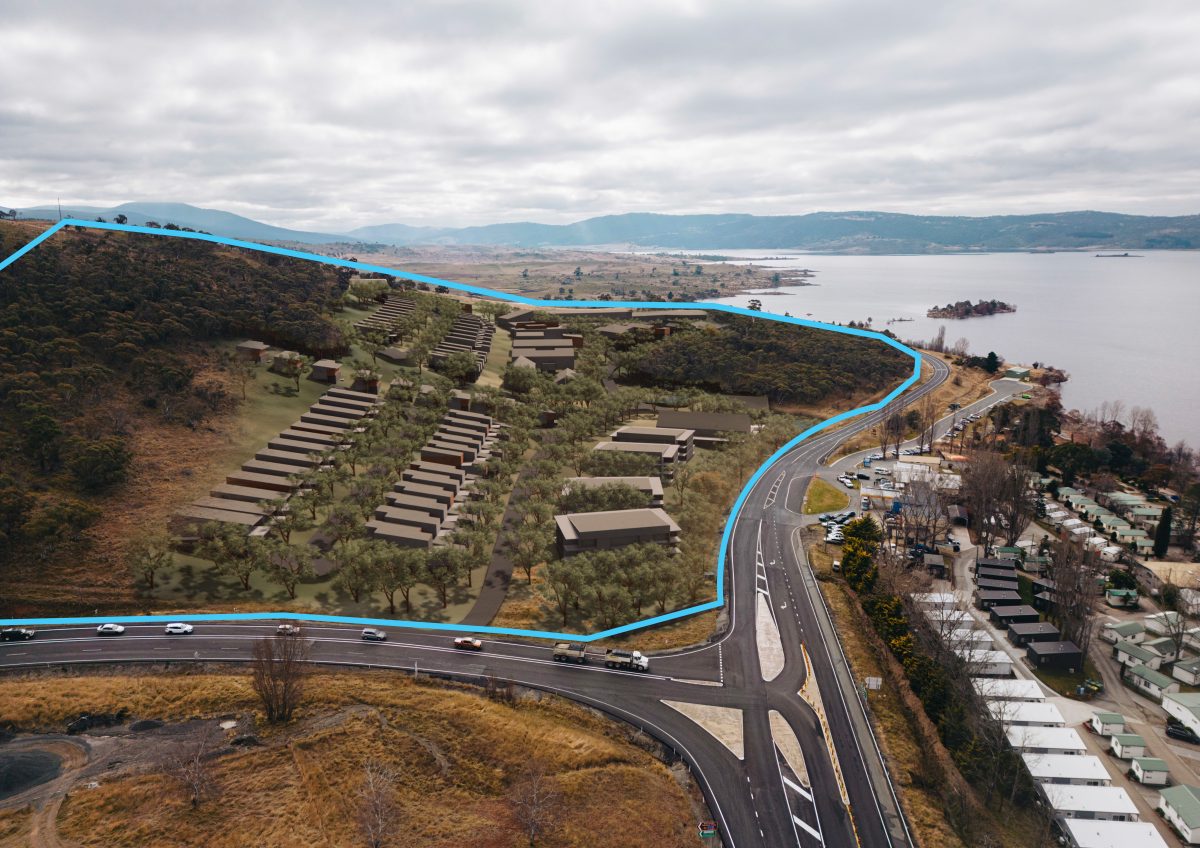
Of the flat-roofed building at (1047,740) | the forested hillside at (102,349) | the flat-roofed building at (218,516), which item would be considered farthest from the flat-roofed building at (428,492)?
the flat-roofed building at (1047,740)

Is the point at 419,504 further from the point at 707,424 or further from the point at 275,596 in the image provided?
the point at 707,424

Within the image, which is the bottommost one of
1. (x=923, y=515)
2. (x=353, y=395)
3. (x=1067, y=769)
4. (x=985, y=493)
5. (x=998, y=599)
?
(x=1067, y=769)

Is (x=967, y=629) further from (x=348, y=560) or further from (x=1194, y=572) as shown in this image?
(x=348, y=560)

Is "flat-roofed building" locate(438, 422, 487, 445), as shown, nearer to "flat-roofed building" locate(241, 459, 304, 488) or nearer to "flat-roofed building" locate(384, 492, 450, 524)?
"flat-roofed building" locate(384, 492, 450, 524)

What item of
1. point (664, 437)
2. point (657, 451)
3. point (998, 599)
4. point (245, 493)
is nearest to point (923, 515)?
point (998, 599)

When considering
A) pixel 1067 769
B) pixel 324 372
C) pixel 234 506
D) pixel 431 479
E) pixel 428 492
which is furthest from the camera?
pixel 324 372

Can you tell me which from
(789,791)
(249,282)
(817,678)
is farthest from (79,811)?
(249,282)
